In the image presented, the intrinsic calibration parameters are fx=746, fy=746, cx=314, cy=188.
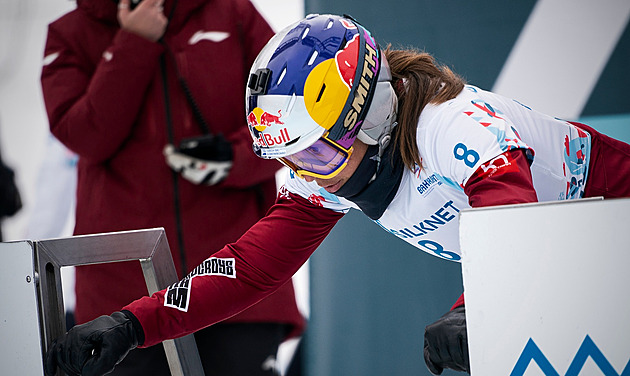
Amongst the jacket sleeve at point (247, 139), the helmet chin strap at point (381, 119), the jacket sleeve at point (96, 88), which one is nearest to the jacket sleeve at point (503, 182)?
the helmet chin strap at point (381, 119)

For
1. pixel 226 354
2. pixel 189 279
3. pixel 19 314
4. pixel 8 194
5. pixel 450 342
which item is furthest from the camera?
pixel 8 194

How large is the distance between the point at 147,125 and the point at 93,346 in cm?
85

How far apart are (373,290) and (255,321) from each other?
35.9 inches

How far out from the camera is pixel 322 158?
4.50 ft

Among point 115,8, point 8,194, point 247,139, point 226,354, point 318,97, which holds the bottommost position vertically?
point 8,194

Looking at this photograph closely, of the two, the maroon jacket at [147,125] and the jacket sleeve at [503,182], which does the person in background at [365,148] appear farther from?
the maroon jacket at [147,125]

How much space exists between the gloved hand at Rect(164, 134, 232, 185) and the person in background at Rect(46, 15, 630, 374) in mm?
424

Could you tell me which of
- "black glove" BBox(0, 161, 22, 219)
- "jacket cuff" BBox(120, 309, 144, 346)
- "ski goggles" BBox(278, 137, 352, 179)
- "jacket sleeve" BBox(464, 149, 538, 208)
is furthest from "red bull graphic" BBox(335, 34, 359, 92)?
"black glove" BBox(0, 161, 22, 219)

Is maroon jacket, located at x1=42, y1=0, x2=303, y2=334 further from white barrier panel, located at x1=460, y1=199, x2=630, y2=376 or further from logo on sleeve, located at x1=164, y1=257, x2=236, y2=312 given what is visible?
white barrier panel, located at x1=460, y1=199, x2=630, y2=376

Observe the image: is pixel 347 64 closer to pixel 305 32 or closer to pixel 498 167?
pixel 305 32

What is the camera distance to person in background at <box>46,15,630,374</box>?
1.30 metres

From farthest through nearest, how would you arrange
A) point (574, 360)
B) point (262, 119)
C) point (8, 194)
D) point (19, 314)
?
point (8, 194), point (262, 119), point (19, 314), point (574, 360)

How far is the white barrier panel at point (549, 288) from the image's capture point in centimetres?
78

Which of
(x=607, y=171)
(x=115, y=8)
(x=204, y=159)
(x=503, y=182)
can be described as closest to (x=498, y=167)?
(x=503, y=182)
